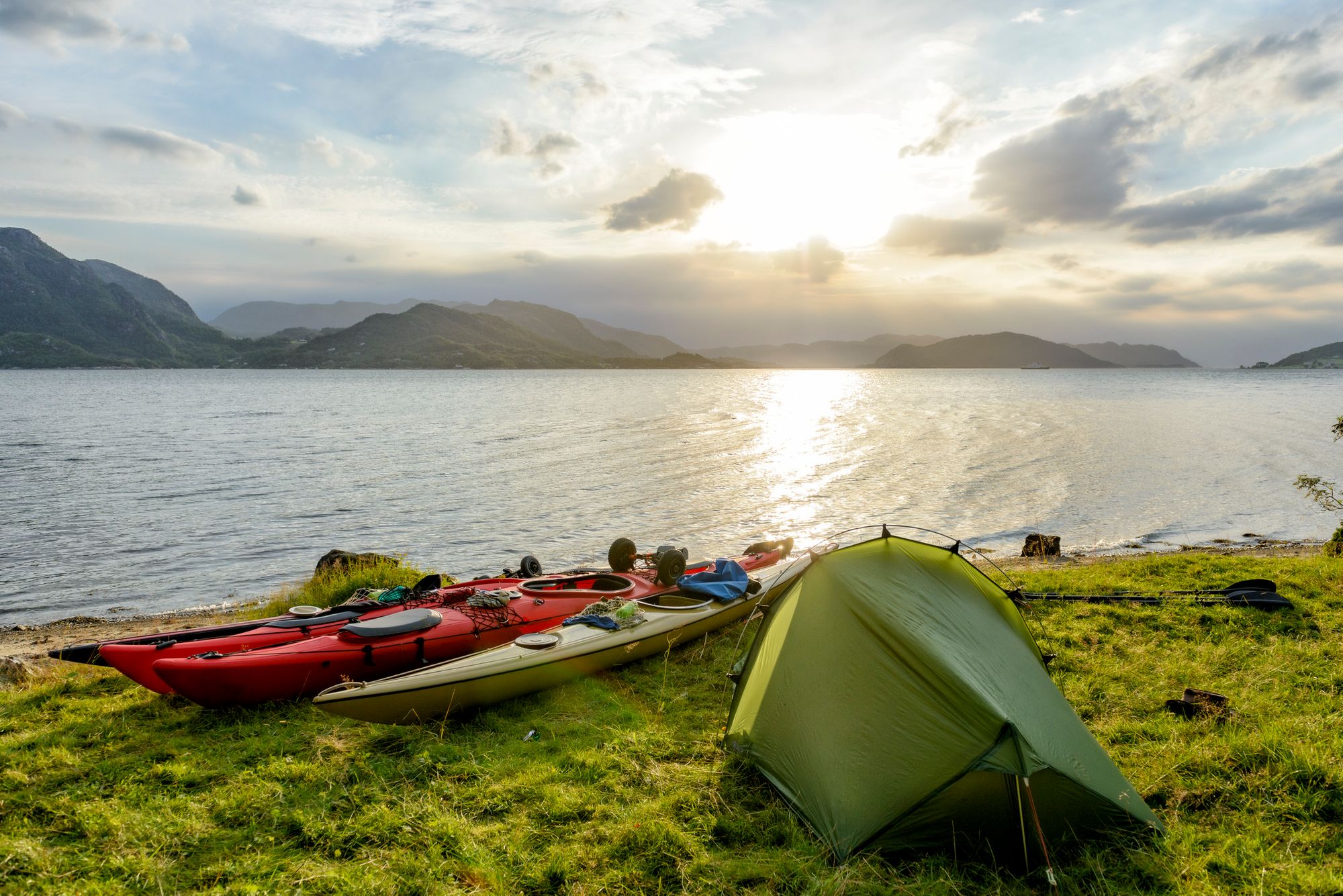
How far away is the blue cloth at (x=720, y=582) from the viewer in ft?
36.0

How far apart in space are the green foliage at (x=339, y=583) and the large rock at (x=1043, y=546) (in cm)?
1524

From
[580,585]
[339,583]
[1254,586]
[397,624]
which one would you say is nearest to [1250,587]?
[1254,586]

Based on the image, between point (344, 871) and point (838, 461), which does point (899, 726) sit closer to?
point (344, 871)

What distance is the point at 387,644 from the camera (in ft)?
28.1

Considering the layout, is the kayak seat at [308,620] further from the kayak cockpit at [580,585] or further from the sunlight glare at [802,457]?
the sunlight glare at [802,457]

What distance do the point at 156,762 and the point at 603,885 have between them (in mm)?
4957

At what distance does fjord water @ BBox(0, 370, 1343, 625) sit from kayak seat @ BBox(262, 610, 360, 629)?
27.2ft

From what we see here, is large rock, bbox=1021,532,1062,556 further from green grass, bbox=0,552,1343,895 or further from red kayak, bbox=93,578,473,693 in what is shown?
red kayak, bbox=93,578,473,693

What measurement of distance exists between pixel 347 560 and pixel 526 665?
686cm

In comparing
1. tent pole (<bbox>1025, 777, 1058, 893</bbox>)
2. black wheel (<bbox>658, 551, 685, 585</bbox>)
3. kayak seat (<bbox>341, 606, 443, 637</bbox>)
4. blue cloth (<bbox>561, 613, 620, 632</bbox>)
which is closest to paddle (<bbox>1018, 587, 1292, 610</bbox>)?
black wheel (<bbox>658, 551, 685, 585</bbox>)

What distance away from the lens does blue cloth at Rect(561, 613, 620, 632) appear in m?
9.48

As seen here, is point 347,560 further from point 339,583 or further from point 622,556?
point 622,556


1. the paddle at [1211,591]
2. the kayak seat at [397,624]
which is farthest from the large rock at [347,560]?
the paddle at [1211,591]

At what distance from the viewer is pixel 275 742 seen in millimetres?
7090
